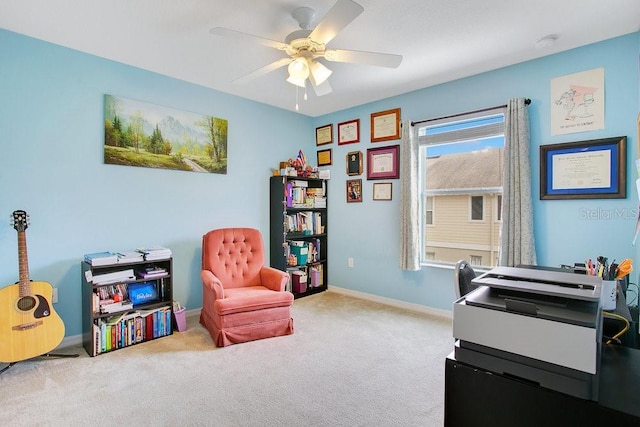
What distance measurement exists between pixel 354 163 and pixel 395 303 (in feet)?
6.03

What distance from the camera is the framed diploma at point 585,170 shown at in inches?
98.3

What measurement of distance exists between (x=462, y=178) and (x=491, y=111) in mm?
704

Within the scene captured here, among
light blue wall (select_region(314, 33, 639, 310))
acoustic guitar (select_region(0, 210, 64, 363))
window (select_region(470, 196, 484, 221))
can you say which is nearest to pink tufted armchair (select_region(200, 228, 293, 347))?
acoustic guitar (select_region(0, 210, 64, 363))

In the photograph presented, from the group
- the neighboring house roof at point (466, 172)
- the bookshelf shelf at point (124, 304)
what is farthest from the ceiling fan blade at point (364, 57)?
the bookshelf shelf at point (124, 304)

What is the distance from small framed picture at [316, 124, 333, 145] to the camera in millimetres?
4543

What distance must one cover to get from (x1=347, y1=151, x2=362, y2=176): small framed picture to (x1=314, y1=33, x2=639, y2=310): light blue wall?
8 centimetres

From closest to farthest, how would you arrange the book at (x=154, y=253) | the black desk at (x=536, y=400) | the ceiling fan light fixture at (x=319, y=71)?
1. the black desk at (x=536, y=400)
2. the ceiling fan light fixture at (x=319, y=71)
3. the book at (x=154, y=253)

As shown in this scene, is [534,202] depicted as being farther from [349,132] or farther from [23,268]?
[23,268]

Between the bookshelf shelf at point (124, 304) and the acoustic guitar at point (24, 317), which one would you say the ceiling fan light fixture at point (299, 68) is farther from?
→ the acoustic guitar at point (24, 317)

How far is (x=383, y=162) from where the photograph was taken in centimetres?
398

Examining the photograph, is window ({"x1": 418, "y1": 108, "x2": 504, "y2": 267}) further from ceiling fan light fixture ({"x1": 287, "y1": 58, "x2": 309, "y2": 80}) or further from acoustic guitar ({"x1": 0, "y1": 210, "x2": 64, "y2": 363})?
acoustic guitar ({"x1": 0, "y1": 210, "x2": 64, "y2": 363})

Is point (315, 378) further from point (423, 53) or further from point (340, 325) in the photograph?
point (423, 53)

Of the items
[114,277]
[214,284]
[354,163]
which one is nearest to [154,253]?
[114,277]

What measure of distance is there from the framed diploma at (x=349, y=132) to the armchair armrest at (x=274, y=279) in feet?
6.70
